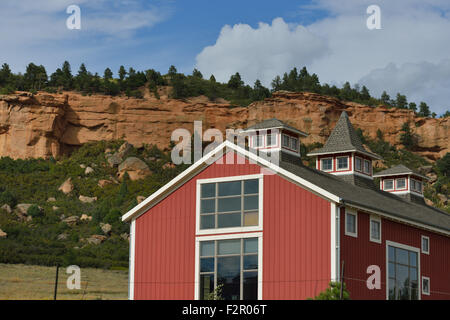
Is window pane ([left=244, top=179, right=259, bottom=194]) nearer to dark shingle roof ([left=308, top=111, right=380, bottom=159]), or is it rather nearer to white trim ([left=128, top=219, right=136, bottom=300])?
white trim ([left=128, top=219, right=136, bottom=300])

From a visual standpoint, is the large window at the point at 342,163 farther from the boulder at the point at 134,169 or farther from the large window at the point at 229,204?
the boulder at the point at 134,169

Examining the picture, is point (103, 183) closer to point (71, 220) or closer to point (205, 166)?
point (71, 220)

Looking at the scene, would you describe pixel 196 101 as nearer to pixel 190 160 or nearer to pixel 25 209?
pixel 190 160

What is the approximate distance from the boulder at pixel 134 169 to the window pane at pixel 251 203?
64889mm

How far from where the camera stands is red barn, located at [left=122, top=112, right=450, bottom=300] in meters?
31.9

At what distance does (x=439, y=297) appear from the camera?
3688cm

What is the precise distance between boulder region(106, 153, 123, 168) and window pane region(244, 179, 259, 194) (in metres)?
71.5

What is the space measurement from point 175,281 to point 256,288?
3.87 meters

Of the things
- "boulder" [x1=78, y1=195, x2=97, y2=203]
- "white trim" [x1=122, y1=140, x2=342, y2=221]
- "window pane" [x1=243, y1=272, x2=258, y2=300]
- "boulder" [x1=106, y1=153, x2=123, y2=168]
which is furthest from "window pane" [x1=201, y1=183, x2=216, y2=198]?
"boulder" [x1=106, y1=153, x2=123, y2=168]

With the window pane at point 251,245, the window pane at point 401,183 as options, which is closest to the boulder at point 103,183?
the window pane at point 401,183

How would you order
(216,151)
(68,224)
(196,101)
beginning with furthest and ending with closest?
(196,101)
(68,224)
(216,151)

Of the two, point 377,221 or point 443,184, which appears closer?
point 377,221

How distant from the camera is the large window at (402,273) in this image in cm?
3447
